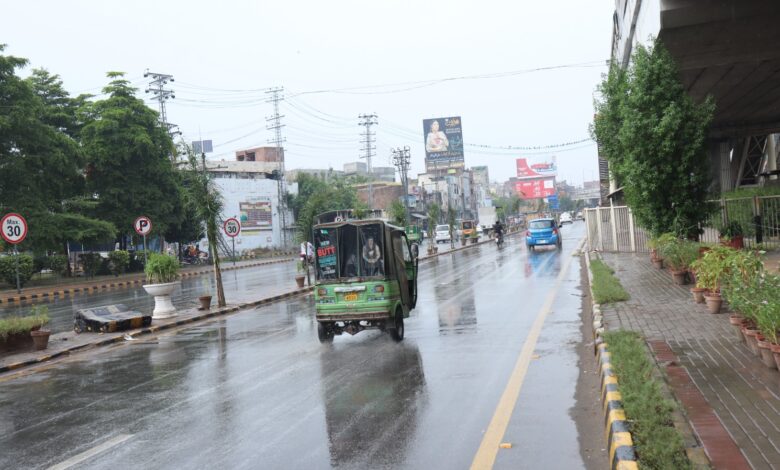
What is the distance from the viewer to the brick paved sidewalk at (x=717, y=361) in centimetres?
496

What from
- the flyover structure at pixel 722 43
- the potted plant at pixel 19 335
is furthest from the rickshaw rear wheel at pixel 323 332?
the flyover structure at pixel 722 43

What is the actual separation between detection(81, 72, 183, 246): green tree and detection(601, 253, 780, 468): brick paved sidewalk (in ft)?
119

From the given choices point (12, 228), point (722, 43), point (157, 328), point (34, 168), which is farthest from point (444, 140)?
point (157, 328)

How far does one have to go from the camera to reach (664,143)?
15.3m

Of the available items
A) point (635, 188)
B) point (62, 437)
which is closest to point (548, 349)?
point (62, 437)

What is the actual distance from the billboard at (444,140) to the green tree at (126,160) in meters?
65.3

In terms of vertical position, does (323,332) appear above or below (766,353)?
below

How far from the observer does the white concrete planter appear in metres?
16.4

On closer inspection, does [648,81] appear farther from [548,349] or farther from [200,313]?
[200,313]

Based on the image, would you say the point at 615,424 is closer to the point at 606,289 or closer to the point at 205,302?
the point at 606,289

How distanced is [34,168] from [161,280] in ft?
72.3

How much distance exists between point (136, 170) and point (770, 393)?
43.1 meters

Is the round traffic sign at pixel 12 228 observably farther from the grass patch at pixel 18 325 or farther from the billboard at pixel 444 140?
the billboard at pixel 444 140

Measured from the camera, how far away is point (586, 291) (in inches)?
662
